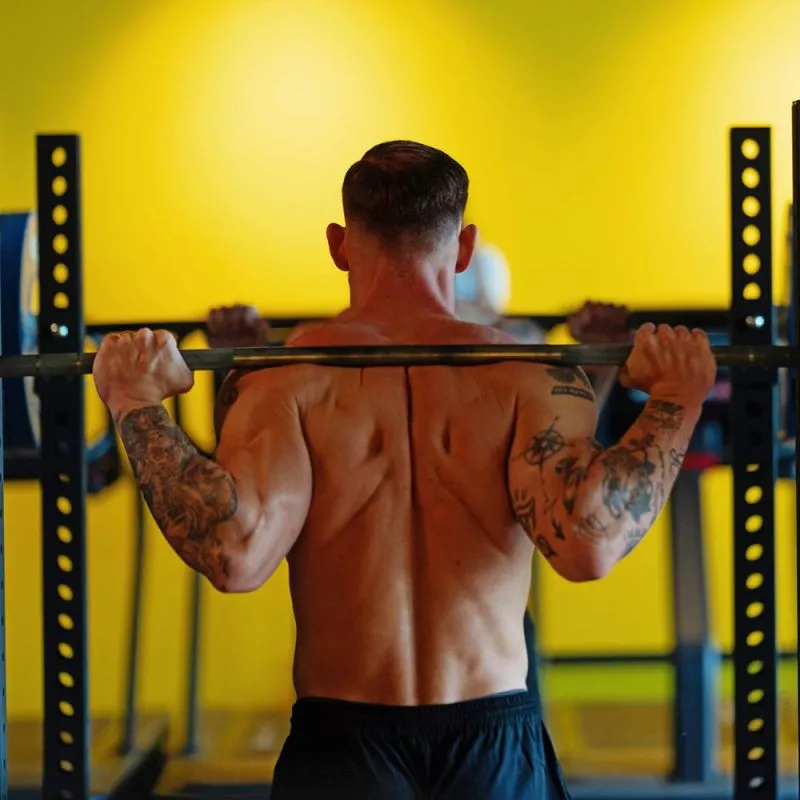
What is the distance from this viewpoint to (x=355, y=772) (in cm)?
114

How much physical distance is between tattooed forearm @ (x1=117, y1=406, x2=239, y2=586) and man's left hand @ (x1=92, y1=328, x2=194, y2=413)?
Result: 41 millimetres

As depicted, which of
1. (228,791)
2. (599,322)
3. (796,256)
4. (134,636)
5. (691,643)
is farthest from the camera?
(134,636)

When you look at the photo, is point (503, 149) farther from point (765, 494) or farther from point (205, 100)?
point (765, 494)

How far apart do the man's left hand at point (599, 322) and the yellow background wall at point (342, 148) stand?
184 centimetres

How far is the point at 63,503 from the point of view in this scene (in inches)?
55.2

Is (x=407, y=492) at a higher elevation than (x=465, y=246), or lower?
lower

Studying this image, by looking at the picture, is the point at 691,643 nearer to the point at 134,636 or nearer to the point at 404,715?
the point at 134,636

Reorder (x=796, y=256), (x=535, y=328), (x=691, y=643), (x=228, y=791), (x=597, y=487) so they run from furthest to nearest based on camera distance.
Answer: (x=228, y=791) → (x=691, y=643) → (x=535, y=328) → (x=796, y=256) → (x=597, y=487)

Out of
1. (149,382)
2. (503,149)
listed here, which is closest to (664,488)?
(149,382)

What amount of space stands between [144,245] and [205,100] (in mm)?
480

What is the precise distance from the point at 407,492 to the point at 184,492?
221 millimetres

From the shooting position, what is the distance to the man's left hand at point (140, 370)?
1185mm

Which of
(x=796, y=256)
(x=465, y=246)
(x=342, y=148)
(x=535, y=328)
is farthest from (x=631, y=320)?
(x=342, y=148)

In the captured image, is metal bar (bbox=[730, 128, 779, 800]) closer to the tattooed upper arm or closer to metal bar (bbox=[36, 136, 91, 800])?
the tattooed upper arm
